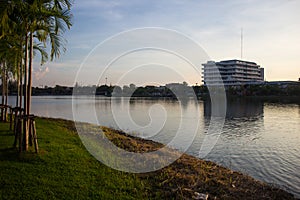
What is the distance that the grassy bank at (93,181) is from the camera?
5.60 metres

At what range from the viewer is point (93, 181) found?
20.5 feet

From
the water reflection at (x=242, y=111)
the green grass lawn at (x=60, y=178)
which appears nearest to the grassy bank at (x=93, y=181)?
the green grass lawn at (x=60, y=178)

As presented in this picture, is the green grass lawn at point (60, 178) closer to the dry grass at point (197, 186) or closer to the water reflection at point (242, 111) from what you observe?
the dry grass at point (197, 186)

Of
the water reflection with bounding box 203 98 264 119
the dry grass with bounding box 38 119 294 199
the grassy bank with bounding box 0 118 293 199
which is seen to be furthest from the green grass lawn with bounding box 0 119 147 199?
the water reflection with bounding box 203 98 264 119

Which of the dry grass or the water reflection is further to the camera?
the water reflection

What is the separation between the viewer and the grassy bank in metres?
5.60

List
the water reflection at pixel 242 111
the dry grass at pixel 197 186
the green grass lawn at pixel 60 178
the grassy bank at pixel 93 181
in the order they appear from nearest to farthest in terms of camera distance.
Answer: the green grass lawn at pixel 60 178
the grassy bank at pixel 93 181
the dry grass at pixel 197 186
the water reflection at pixel 242 111

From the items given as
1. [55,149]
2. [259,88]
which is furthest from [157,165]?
[259,88]

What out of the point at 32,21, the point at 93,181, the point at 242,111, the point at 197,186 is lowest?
the point at 197,186

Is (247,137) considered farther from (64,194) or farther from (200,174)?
(64,194)

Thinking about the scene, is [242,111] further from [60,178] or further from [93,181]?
[60,178]

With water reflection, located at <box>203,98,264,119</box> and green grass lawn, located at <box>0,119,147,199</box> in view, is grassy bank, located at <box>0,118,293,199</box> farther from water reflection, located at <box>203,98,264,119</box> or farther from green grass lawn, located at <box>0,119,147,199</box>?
water reflection, located at <box>203,98,264,119</box>

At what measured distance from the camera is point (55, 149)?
870cm

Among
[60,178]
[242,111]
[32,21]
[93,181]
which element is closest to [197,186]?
[93,181]
